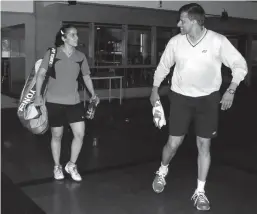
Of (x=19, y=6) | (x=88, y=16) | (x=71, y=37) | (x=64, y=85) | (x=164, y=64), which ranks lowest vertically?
(x=64, y=85)

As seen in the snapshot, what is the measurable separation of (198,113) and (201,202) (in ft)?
2.28

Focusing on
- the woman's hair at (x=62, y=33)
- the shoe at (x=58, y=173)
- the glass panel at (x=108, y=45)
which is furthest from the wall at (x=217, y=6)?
the shoe at (x=58, y=173)

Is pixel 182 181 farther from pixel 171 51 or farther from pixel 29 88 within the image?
pixel 29 88

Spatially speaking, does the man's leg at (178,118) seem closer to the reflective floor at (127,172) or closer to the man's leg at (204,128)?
the man's leg at (204,128)

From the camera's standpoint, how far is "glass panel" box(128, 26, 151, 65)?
36.0 ft

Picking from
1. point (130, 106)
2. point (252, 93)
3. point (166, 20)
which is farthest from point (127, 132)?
point (252, 93)

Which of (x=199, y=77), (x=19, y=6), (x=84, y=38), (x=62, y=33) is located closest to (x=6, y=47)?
(x=19, y=6)

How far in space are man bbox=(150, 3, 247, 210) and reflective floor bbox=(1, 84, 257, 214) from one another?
44 centimetres

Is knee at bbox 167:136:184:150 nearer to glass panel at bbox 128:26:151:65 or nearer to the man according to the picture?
the man

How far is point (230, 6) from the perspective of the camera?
11.7 meters

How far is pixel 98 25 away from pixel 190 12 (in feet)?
24.8

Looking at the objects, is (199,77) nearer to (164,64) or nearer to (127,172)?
(164,64)

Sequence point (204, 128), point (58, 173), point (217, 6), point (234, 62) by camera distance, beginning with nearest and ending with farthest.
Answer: point (234, 62) → point (204, 128) → point (58, 173) → point (217, 6)

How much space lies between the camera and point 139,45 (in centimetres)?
1123
